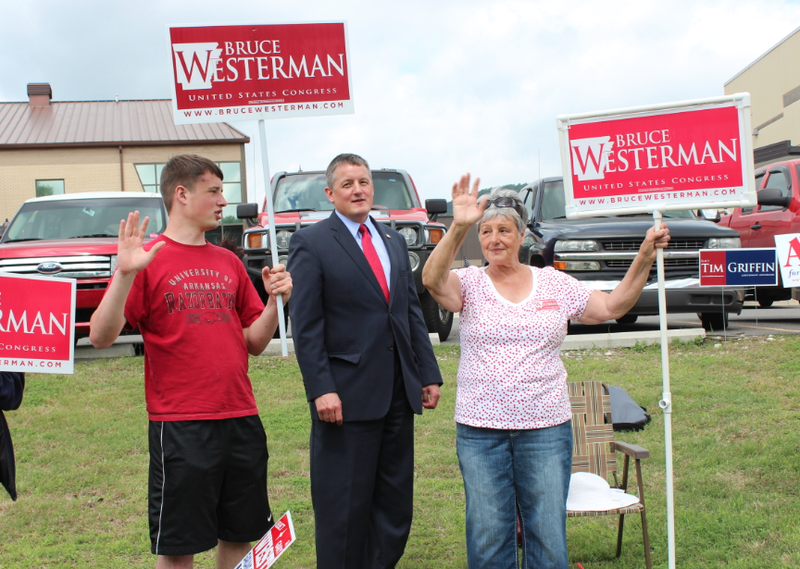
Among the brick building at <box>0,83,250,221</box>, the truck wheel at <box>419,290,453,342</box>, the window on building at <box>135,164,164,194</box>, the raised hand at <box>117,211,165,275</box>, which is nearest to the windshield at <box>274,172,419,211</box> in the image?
the truck wheel at <box>419,290,453,342</box>

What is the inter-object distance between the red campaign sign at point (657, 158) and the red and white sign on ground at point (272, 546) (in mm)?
1966

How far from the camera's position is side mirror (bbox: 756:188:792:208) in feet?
28.8

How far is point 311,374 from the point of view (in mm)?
3031

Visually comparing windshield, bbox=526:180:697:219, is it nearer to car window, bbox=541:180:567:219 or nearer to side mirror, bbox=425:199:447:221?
car window, bbox=541:180:567:219

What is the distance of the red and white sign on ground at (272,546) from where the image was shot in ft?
8.75

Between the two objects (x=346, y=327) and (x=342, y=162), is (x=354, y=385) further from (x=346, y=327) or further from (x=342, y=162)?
(x=342, y=162)

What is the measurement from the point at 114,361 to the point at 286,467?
392 centimetres

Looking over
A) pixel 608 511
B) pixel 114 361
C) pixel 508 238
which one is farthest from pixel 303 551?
pixel 114 361

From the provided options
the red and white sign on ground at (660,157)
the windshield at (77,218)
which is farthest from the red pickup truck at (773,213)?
the windshield at (77,218)

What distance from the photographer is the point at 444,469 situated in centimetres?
514

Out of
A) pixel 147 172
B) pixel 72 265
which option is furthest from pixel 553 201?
pixel 147 172

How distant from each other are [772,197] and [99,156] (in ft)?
96.5

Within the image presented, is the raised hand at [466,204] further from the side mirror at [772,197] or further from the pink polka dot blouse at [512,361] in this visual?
the side mirror at [772,197]

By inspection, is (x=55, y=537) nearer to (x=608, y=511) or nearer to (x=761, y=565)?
(x=608, y=511)
